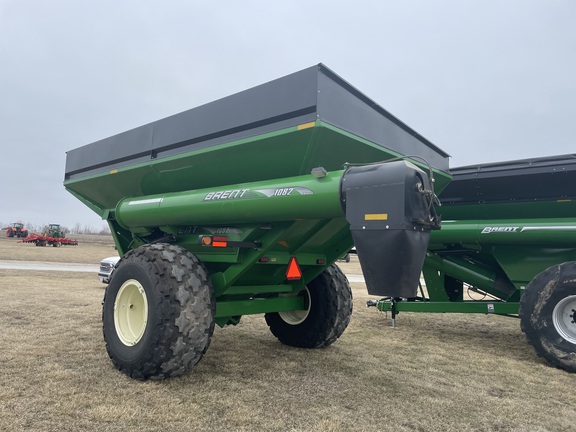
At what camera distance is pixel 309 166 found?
3.21 meters

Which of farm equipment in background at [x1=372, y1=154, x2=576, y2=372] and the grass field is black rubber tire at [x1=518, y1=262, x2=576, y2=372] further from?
the grass field

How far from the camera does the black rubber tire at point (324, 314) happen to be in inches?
185

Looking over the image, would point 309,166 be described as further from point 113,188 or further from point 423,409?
point 113,188

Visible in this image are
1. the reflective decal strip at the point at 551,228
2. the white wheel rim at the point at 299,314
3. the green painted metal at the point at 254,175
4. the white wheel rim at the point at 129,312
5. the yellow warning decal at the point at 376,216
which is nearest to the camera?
the yellow warning decal at the point at 376,216

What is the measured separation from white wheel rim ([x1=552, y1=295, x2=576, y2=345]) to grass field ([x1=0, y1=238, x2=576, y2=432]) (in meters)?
0.45

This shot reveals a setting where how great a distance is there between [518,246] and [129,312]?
4.79 m

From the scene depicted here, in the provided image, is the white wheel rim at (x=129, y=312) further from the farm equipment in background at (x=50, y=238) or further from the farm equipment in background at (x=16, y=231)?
the farm equipment in background at (x=16, y=231)

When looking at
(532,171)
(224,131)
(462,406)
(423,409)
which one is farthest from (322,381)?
(532,171)


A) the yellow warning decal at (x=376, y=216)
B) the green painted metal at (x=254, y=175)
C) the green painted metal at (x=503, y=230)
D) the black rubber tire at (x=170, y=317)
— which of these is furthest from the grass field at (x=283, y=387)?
the yellow warning decal at (x=376, y=216)

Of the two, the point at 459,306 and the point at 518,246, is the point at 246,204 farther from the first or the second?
the point at 518,246

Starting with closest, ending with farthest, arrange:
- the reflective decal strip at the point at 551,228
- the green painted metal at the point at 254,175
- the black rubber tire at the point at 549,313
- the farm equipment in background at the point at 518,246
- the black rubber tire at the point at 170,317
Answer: the green painted metal at the point at 254,175 < the black rubber tire at the point at 170,317 < the black rubber tire at the point at 549,313 < the farm equipment in background at the point at 518,246 < the reflective decal strip at the point at 551,228

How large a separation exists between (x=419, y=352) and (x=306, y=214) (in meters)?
2.87

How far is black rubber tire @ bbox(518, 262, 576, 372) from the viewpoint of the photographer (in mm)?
4414

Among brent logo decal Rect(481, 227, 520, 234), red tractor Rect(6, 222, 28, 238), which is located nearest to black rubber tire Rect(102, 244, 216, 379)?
brent logo decal Rect(481, 227, 520, 234)
